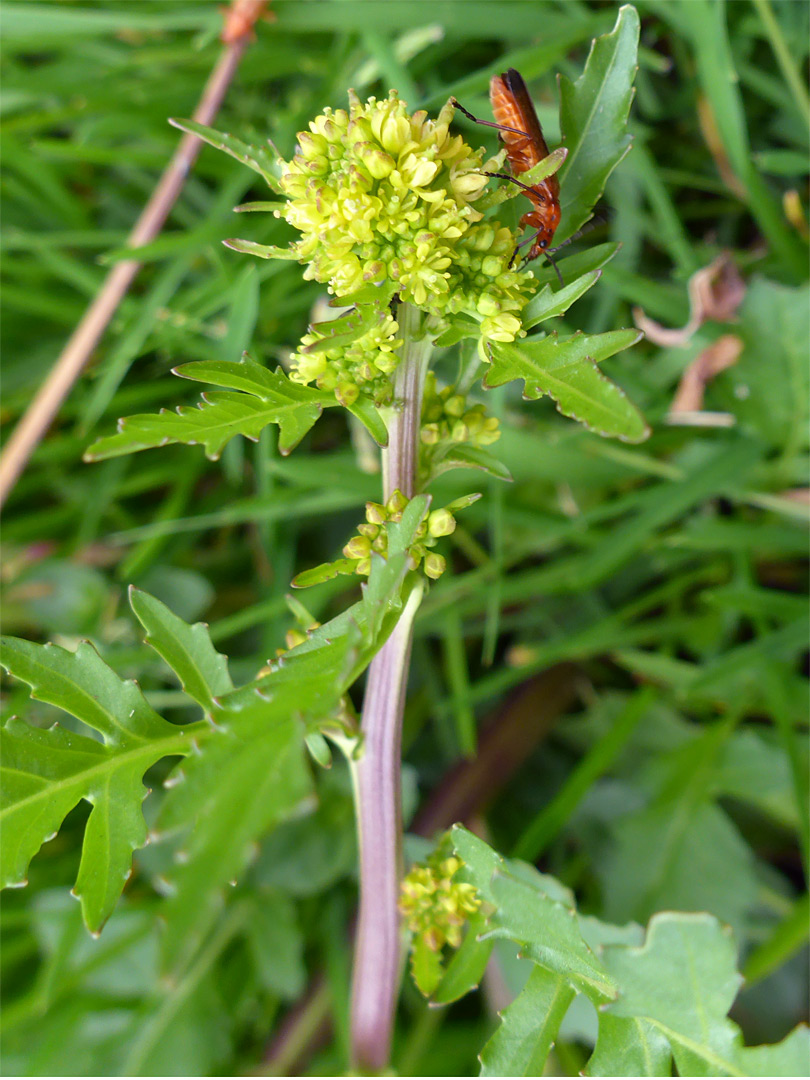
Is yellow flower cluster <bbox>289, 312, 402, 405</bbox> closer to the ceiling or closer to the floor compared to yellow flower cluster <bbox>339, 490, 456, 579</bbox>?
closer to the ceiling

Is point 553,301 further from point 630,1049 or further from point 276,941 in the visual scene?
point 276,941

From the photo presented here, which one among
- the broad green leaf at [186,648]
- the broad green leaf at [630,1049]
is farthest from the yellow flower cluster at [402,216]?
the broad green leaf at [630,1049]

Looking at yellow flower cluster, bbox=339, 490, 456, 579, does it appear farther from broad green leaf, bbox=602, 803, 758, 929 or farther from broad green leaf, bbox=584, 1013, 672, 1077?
broad green leaf, bbox=602, 803, 758, 929

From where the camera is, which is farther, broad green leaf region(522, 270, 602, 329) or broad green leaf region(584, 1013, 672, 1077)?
broad green leaf region(584, 1013, 672, 1077)

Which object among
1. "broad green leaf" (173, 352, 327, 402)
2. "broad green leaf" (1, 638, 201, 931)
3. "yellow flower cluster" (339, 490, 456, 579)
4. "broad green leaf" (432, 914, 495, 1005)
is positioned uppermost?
"broad green leaf" (173, 352, 327, 402)

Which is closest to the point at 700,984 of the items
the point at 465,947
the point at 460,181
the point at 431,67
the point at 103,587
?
the point at 465,947

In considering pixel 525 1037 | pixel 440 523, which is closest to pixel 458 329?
pixel 440 523

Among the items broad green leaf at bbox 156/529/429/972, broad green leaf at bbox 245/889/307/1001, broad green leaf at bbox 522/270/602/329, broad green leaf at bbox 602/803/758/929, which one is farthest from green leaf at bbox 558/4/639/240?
broad green leaf at bbox 245/889/307/1001
